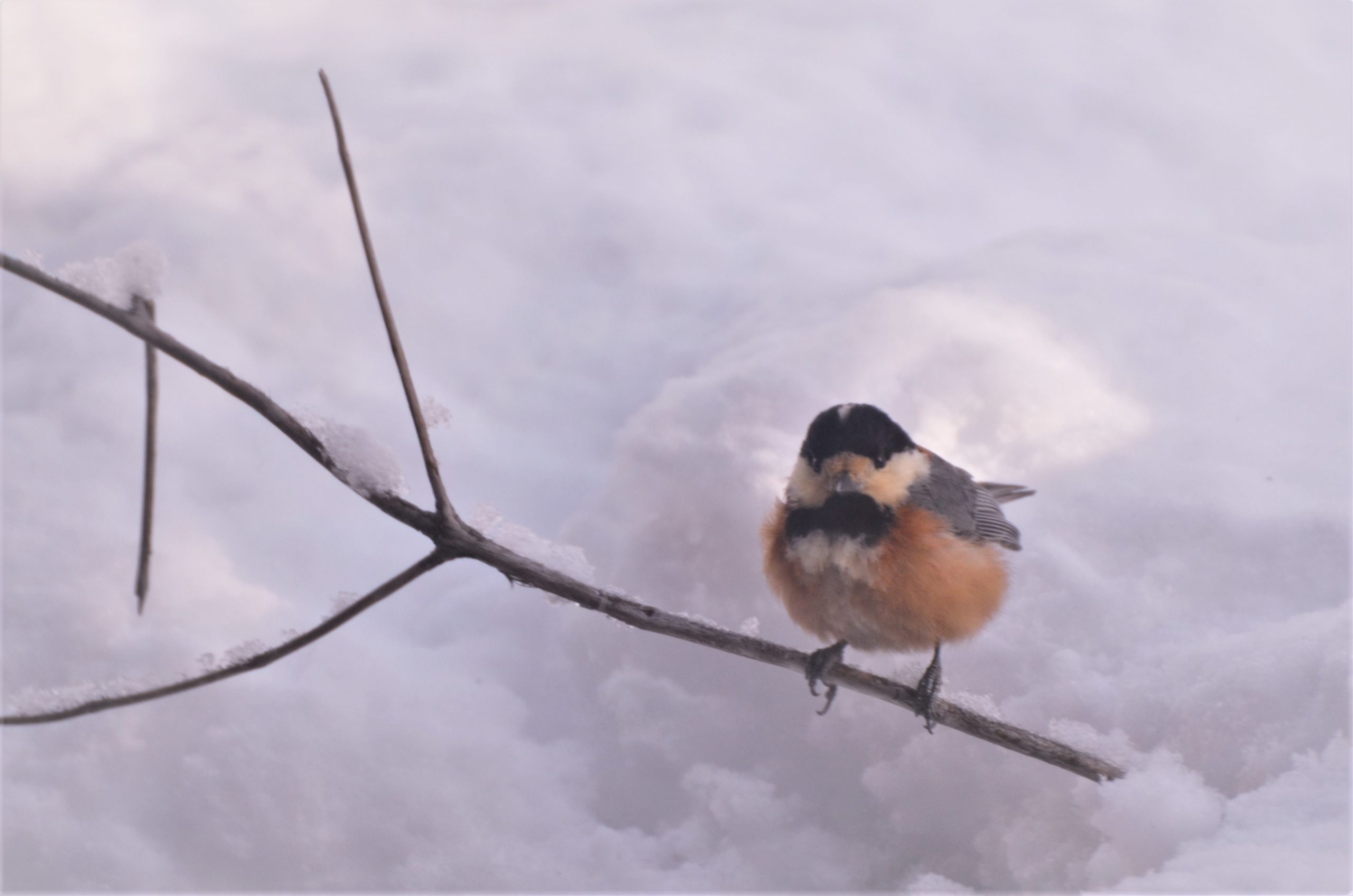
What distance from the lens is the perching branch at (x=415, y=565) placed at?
3.87ft

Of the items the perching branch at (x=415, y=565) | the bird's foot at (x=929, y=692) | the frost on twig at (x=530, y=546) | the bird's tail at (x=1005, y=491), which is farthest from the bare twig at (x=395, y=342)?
the bird's tail at (x=1005, y=491)

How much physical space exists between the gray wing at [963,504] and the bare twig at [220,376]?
3.23 ft

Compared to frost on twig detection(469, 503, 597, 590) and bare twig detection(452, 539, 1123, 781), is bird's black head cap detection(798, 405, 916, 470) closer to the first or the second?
bare twig detection(452, 539, 1123, 781)

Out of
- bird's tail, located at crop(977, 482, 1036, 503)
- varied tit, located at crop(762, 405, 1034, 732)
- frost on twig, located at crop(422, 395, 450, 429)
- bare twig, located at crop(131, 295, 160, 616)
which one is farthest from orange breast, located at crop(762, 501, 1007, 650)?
bare twig, located at crop(131, 295, 160, 616)

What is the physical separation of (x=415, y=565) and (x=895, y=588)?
2.99ft

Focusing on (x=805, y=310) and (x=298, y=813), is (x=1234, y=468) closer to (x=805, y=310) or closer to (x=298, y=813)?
(x=805, y=310)

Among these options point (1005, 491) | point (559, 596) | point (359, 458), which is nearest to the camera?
point (359, 458)

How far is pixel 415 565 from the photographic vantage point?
125cm

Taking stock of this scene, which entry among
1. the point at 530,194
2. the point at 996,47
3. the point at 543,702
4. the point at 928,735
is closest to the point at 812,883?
the point at 928,735

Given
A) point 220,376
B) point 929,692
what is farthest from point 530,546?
point 929,692

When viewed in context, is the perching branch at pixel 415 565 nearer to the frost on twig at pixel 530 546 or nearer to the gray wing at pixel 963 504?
the frost on twig at pixel 530 546

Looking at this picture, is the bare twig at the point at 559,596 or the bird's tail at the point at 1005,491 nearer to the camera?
the bare twig at the point at 559,596

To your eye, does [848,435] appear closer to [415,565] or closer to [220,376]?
[415,565]

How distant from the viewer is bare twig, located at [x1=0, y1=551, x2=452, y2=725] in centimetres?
122
